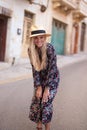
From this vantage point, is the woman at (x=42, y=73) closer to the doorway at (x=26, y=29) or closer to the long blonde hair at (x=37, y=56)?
the long blonde hair at (x=37, y=56)

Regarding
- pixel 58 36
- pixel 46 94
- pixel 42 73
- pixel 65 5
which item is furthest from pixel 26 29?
pixel 46 94

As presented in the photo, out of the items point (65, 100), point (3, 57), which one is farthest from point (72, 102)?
point (3, 57)

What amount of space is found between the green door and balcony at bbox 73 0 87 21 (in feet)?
6.87

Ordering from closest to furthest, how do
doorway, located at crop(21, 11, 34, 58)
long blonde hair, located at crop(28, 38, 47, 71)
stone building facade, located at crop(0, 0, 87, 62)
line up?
long blonde hair, located at crop(28, 38, 47, 71), stone building facade, located at crop(0, 0, 87, 62), doorway, located at crop(21, 11, 34, 58)

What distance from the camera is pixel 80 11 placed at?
113 feet

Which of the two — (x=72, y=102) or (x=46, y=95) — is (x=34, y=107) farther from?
(x=72, y=102)

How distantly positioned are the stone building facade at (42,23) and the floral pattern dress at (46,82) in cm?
1435

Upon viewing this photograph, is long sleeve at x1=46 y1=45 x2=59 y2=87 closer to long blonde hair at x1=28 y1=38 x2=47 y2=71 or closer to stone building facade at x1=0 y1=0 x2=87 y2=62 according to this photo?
long blonde hair at x1=28 y1=38 x2=47 y2=71

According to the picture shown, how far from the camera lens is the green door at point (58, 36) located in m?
30.2

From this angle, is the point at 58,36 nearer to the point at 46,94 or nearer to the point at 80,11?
the point at 80,11

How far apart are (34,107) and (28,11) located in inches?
716

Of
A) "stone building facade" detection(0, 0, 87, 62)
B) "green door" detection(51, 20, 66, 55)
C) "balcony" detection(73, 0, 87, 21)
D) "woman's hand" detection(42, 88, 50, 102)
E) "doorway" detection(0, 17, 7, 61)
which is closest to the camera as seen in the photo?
"woman's hand" detection(42, 88, 50, 102)

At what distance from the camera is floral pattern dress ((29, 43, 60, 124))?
5.64m

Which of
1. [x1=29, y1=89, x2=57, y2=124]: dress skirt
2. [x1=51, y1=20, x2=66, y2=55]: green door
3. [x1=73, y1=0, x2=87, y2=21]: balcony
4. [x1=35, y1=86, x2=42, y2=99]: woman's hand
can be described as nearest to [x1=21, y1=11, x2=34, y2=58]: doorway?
[x1=51, y1=20, x2=66, y2=55]: green door
